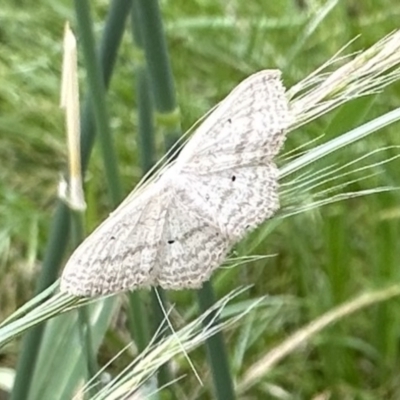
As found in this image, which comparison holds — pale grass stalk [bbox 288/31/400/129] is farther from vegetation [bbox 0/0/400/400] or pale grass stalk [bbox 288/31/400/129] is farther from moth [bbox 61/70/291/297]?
vegetation [bbox 0/0/400/400]

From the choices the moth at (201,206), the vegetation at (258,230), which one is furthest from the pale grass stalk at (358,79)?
the vegetation at (258,230)

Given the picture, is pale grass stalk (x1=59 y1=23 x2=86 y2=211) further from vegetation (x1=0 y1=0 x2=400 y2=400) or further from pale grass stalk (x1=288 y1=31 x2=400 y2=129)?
vegetation (x1=0 y1=0 x2=400 y2=400)

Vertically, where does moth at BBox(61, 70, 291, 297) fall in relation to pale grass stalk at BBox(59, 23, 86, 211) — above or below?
below

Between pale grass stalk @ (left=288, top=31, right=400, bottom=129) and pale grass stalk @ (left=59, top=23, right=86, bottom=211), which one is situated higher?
pale grass stalk @ (left=59, top=23, right=86, bottom=211)

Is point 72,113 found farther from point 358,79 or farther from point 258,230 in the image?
point 258,230

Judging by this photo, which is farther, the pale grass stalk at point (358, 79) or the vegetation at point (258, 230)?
the vegetation at point (258, 230)

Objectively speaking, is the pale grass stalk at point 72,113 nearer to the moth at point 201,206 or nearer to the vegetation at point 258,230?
the moth at point 201,206

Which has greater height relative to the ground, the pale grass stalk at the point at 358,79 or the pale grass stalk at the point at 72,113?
the pale grass stalk at the point at 72,113

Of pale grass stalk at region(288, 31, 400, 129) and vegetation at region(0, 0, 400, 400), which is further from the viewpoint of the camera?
vegetation at region(0, 0, 400, 400)

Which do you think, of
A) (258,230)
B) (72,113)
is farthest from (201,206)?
(258,230)

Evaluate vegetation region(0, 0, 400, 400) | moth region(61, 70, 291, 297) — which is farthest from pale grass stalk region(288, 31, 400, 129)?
vegetation region(0, 0, 400, 400)

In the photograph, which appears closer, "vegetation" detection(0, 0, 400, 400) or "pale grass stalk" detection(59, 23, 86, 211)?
"pale grass stalk" detection(59, 23, 86, 211)
